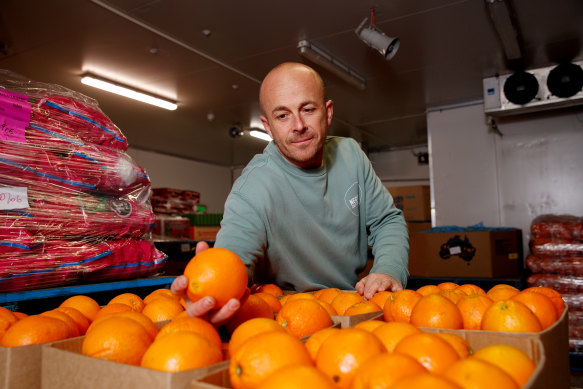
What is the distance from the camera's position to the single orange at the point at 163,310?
977mm

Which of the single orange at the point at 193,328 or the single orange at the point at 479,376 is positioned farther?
the single orange at the point at 193,328

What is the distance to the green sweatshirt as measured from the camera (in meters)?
1.63

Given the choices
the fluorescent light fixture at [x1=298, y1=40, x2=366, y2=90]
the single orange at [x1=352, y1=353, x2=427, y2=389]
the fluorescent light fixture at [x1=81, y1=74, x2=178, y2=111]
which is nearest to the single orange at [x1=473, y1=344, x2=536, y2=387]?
the single orange at [x1=352, y1=353, x2=427, y2=389]

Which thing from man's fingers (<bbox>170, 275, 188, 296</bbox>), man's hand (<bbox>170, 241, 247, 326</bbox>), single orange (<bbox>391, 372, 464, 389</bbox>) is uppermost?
man's fingers (<bbox>170, 275, 188, 296</bbox>)

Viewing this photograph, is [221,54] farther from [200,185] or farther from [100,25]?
[200,185]

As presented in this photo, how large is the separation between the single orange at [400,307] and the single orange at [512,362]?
35cm

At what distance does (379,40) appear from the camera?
3.60 m

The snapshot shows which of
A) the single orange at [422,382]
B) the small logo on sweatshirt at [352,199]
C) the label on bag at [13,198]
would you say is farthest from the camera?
the small logo on sweatshirt at [352,199]

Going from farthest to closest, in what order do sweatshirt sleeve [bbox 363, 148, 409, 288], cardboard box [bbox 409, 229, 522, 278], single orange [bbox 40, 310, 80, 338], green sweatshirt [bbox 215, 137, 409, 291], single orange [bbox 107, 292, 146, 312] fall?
cardboard box [bbox 409, 229, 522, 278], sweatshirt sleeve [bbox 363, 148, 409, 288], green sweatshirt [bbox 215, 137, 409, 291], single orange [bbox 107, 292, 146, 312], single orange [bbox 40, 310, 80, 338]

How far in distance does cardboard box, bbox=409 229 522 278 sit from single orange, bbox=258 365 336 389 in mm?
4419

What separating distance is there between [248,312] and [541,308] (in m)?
0.64

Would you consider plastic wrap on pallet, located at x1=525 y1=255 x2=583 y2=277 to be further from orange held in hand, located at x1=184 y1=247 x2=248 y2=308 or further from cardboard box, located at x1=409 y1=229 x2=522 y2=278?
orange held in hand, located at x1=184 y1=247 x2=248 y2=308

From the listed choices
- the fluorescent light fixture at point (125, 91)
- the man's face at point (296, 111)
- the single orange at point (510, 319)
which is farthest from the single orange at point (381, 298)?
the fluorescent light fixture at point (125, 91)

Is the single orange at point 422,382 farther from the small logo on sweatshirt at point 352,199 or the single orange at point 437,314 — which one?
the small logo on sweatshirt at point 352,199
